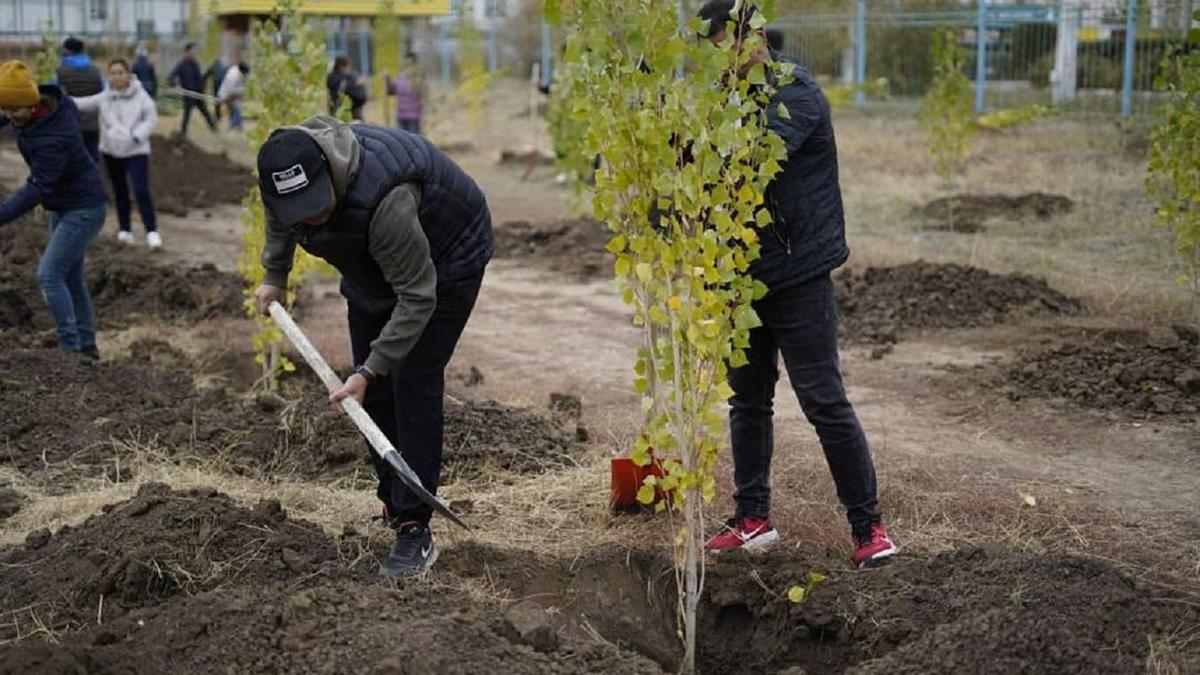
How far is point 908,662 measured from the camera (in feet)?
12.3

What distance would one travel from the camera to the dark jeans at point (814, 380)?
4465mm

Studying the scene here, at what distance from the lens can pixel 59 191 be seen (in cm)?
771

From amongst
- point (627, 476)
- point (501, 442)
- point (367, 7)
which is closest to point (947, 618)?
point (627, 476)

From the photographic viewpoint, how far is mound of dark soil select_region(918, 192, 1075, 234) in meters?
13.0

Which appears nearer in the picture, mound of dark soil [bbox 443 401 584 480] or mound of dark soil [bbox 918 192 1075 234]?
mound of dark soil [bbox 443 401 584 480]

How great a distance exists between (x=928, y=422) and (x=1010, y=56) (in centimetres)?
1667

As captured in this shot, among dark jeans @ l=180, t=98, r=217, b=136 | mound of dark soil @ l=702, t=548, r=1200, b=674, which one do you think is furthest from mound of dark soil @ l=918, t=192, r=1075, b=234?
dark jeans @ l=180, t=98, r=217, b=136

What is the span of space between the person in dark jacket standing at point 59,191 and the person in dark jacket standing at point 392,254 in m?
3.17

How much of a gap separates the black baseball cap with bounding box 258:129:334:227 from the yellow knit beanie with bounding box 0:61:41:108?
3.85 metres

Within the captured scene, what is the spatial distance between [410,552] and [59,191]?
413 cm

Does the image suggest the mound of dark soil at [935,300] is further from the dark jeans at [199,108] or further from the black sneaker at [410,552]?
the dark jeans at [199,108]

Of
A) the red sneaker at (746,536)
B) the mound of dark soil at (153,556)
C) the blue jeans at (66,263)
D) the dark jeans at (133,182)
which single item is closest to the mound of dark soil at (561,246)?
the dark jeans at (133,182)

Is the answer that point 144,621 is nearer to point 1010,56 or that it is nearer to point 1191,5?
point 1191,5

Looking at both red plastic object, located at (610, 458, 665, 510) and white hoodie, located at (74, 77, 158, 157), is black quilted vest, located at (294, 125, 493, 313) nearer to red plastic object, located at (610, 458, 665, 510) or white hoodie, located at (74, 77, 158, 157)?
red plastic object, located at (610, 458, 665, 510)
